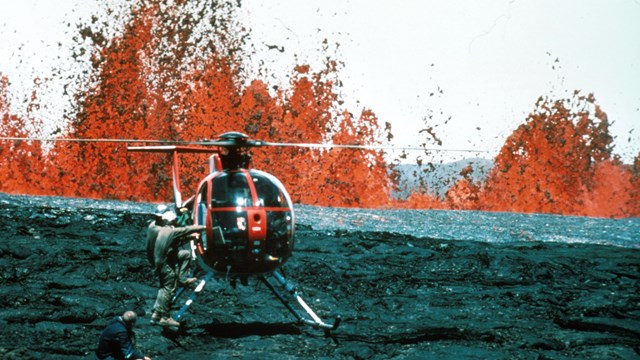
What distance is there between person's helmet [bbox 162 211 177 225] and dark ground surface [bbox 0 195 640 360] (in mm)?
2307

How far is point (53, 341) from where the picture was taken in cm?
1291

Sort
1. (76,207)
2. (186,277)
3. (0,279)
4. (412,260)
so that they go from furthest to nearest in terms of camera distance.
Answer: (76,207) → (412,260) → (0,279) → (186,277)

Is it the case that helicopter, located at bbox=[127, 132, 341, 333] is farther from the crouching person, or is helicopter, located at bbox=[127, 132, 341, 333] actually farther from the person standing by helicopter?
the crouching person

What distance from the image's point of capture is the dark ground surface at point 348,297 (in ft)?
43.0

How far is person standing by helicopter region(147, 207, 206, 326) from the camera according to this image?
11.4 meters

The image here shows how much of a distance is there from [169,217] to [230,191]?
1.52m

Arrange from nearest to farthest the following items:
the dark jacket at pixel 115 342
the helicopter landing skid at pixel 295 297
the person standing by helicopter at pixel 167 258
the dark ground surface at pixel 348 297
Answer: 1. the dark jacket at pixel 115 342
2. the person standing by helicopter at pixel 167 258
3. the helicopter landing skid at pixel 295 297
4. the dark ground surface at pixel 348 297

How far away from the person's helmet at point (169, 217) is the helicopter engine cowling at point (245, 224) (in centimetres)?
83

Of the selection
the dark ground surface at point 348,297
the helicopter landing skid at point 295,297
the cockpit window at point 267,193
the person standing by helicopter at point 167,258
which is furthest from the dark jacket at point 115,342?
the cockpit window at point 267,193

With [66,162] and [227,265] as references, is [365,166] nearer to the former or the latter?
[66,162]

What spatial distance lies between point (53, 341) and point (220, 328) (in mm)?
3104

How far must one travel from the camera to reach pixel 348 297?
1744cm

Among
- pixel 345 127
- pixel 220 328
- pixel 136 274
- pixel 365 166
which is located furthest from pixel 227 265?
pixel 365 166

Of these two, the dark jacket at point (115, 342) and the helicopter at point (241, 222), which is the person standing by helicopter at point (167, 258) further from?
the dark jacket at point (115, 342)
